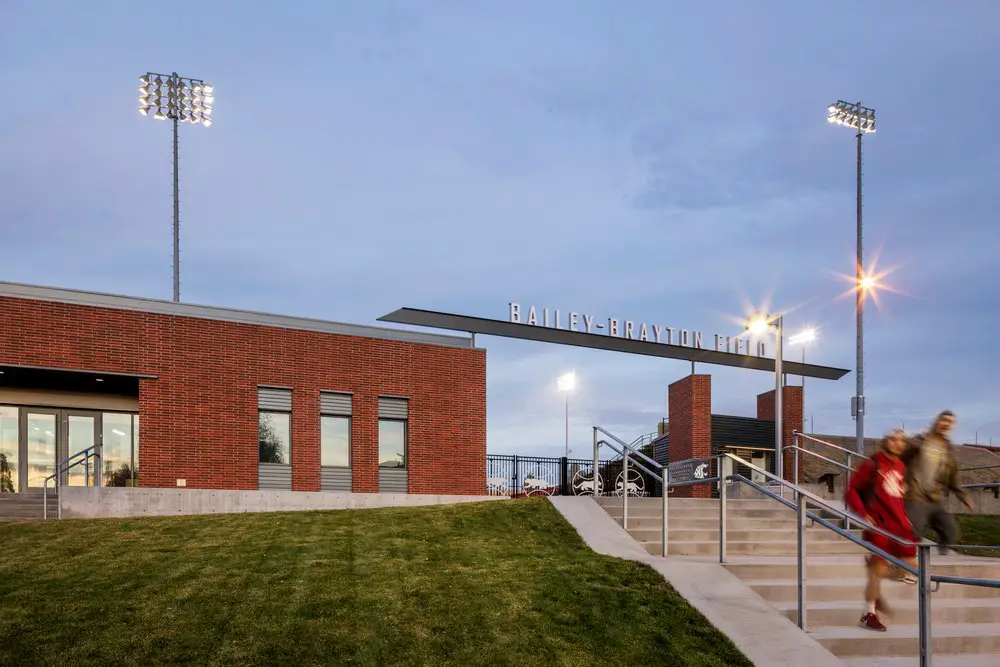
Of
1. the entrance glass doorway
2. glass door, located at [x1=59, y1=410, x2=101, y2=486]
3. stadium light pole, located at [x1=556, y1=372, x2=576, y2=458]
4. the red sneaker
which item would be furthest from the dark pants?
stadium light pole, located at [x1=556, y1=372, x2=576, y2=458]

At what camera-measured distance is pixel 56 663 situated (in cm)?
757

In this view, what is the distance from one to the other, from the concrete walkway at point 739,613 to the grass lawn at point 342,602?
0.63 feet

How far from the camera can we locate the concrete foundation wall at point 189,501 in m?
18.0

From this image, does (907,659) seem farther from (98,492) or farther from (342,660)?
(98,492)

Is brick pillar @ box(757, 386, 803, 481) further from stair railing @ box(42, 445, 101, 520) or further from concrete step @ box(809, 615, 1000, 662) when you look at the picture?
stair railing @ box(42, 445, 101, 520)

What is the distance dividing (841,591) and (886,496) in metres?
1.12

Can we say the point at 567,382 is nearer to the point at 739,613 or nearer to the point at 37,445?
the point at 37,445

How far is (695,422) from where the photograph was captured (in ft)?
82.7

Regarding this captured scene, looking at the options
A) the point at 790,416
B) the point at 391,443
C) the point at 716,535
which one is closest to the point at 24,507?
the point at 391,443

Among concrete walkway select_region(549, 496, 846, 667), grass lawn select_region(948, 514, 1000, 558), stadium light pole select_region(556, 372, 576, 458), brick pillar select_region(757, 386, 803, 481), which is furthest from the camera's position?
stadium light pole select_region(556, 372, 576, 458)

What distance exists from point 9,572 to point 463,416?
1454 cm

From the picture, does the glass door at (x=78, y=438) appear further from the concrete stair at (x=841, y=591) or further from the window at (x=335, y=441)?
the concrete stair at (x=841, y=591)

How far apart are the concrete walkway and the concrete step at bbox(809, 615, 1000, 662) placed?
0.97ft

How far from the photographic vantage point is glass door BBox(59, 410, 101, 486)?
2217cm
